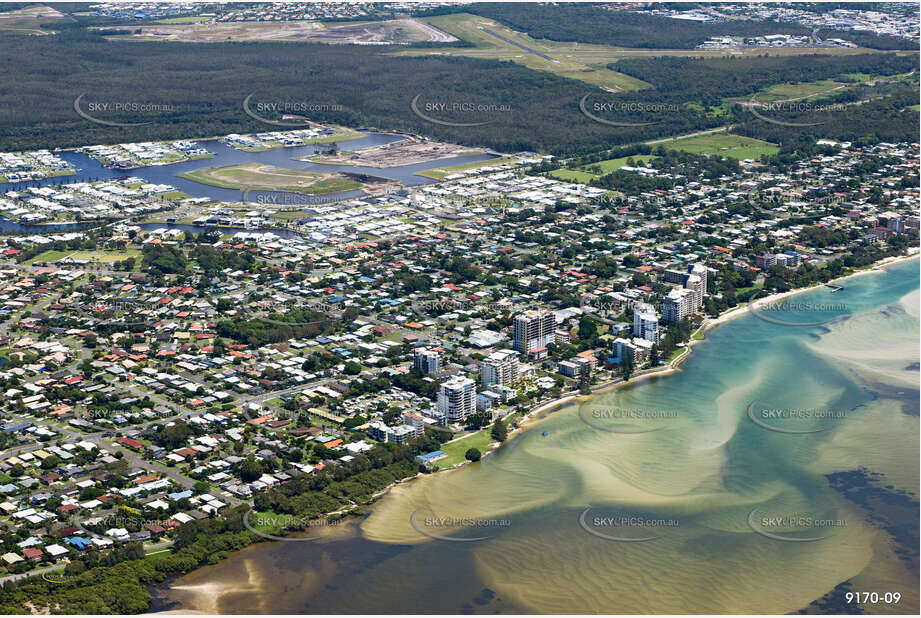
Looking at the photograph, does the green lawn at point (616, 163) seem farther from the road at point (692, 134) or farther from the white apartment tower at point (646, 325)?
the white apartment tower at point (646, 325)

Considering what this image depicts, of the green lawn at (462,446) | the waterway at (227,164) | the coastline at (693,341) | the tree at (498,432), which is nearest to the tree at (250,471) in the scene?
the green lawn at (462,446)

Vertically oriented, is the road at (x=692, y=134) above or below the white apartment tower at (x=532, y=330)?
above

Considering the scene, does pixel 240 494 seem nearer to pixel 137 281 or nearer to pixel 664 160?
pixel 137 281

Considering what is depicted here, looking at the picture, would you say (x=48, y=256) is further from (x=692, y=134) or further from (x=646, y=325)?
(x=692, y=134)

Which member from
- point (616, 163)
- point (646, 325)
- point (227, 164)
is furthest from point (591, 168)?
point (646, 325)

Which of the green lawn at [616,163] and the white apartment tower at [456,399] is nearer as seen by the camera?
the white apartment tower at [456,399]

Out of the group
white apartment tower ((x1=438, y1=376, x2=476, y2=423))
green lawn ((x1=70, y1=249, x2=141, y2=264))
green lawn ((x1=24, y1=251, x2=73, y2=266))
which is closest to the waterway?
green lawn ((x1=24, y1=251, x2=73, y2=266))
